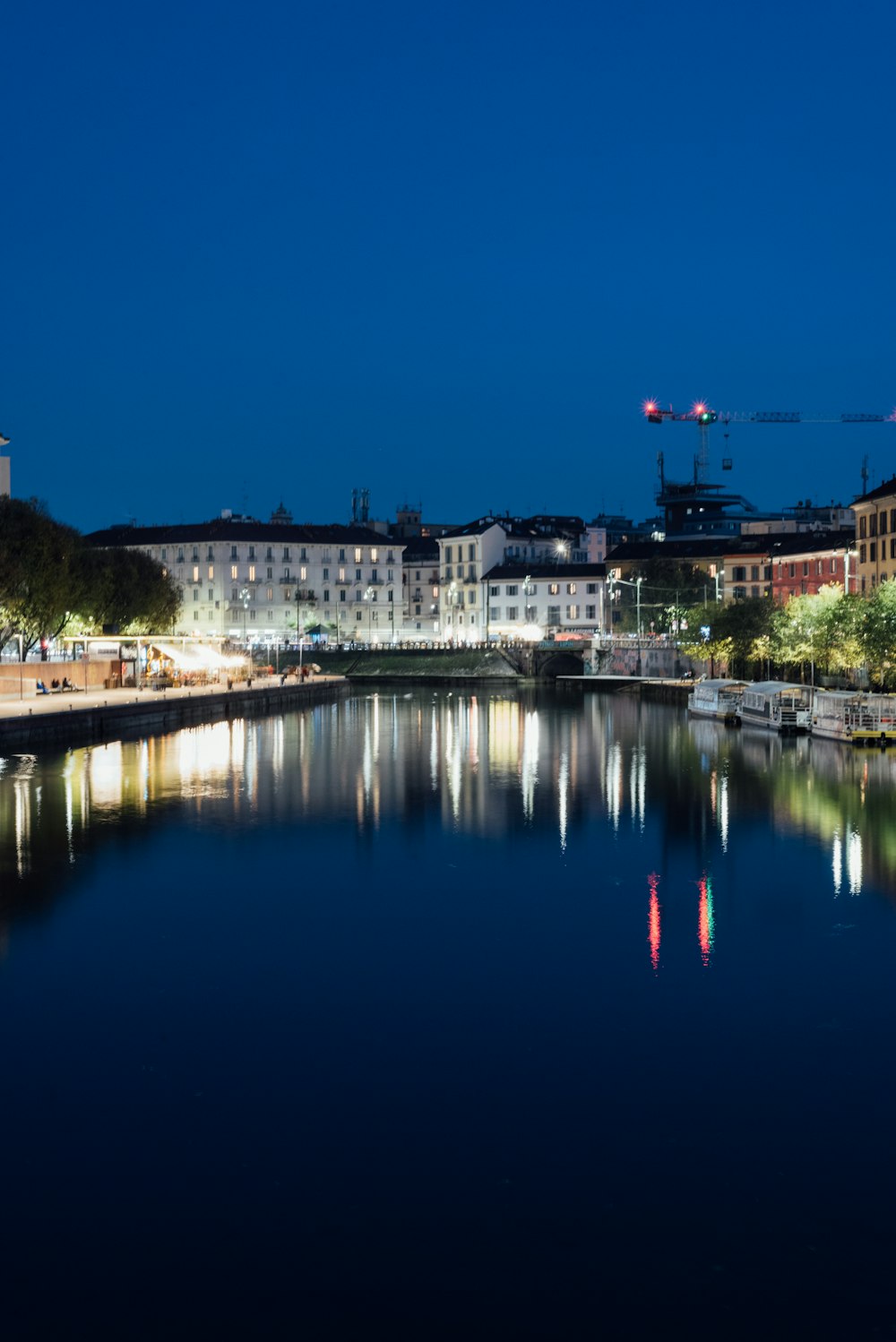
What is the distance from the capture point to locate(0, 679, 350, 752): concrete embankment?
52375mm

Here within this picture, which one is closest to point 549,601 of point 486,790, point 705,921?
point 486,790

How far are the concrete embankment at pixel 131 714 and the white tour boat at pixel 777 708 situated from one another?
26018mm

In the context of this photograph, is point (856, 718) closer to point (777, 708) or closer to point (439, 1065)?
point (777, 708)

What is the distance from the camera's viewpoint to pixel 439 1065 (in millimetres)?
15562

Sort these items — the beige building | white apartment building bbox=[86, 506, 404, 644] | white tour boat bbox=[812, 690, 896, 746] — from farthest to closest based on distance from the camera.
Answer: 1. white apartment building bbox=[86, 506, 404, 644]
2. the beige building
3. white tour boat bbox=[812, 690, 896, 746]

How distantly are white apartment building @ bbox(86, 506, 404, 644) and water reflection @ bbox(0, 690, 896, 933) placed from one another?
8225 cm

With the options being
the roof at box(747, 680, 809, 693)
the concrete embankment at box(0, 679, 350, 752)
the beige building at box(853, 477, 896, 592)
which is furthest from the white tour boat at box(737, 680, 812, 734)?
the concrete embankment at box(0, 679, 350, 752)

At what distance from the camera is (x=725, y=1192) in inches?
482

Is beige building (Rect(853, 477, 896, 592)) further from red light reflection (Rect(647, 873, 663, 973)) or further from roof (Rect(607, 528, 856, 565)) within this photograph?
red light reflection (Rect(647, 873, 663, 973))

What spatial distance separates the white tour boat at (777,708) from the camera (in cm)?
6066

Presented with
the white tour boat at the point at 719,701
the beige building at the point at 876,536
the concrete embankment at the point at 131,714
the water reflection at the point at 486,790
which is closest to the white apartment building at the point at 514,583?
the beige building at the point at 876,536

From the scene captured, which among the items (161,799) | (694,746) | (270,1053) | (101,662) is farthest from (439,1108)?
(101,662)

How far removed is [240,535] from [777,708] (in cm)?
9432

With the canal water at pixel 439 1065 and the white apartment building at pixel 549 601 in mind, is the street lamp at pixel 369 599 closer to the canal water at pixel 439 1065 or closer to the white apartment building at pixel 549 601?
the white apartment building at pixel 549 601
